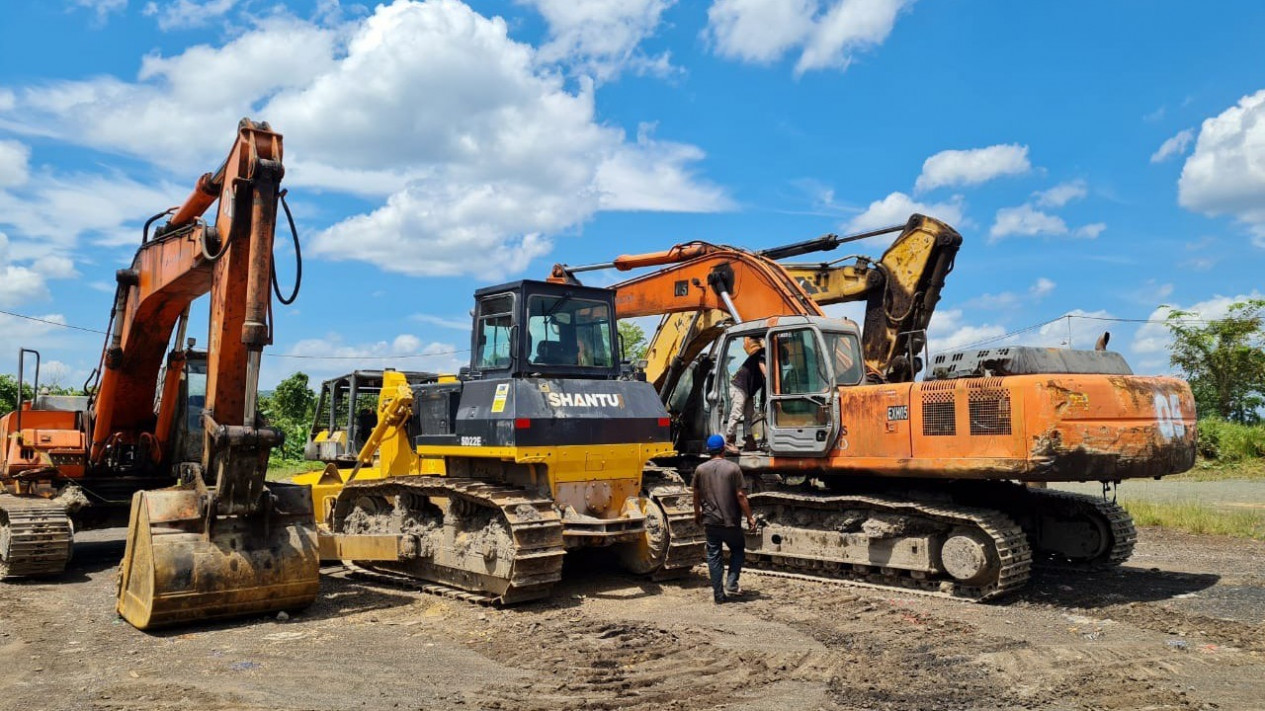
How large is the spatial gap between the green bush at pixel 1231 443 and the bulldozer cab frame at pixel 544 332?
23952 mm

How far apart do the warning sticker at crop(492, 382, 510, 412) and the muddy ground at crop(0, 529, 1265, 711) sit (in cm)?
179

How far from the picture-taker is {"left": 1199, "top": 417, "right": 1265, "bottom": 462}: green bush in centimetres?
2678

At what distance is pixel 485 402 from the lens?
29.6ft

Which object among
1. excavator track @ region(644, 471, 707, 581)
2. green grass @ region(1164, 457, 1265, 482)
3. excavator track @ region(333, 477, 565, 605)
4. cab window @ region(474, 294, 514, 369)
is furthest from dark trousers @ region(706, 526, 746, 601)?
green grass @ region(1164, 457, 1265, 482)

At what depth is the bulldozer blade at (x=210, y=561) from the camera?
24.1 feet

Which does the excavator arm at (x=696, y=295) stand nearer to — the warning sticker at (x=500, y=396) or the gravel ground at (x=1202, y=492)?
the warning sticker at (x=500, y=396)

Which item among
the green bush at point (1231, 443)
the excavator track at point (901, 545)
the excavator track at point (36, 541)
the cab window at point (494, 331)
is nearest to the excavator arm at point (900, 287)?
the excavator track at point (901, 545)

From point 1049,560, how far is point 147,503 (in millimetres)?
9345

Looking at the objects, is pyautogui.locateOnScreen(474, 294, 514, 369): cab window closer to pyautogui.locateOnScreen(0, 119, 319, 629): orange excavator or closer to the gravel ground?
pyautogui.locateOnScreen(0, 119, 319, 629): orange excavator

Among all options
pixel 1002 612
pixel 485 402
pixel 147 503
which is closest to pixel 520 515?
pixel 485 402

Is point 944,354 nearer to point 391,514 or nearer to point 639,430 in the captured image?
point 639,430

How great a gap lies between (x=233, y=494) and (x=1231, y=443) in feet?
91.7

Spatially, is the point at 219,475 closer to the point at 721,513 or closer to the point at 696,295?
the point at 721,513

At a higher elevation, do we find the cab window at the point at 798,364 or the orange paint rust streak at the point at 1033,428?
the cab window at the point at 798,364
